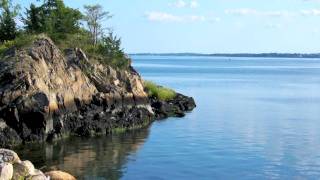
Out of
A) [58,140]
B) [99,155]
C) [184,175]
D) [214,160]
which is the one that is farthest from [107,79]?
[184,175]

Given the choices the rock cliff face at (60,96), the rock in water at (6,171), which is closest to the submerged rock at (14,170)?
the rock in water at (6,171)

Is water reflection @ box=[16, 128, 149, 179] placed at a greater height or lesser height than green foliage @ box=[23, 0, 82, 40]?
lesser

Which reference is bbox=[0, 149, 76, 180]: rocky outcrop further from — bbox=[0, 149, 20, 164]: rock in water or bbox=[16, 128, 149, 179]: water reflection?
bbox=[16, 128, 149, 179]: water reflection

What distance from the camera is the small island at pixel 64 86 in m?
48.9

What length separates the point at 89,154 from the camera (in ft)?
147

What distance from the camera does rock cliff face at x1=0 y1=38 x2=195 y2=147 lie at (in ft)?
159

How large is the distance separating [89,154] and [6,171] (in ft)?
54.5

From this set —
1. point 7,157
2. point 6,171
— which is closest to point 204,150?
point 7,157

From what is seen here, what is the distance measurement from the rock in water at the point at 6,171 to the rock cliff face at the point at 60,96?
57.7ft

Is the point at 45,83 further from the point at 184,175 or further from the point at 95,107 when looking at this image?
the point at 184,175

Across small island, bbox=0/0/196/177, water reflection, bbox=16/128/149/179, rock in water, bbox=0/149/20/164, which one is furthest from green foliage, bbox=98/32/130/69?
rock in water, bbox=0/149/20/164

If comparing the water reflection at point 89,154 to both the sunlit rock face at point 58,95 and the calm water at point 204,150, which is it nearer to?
the calm water at point 204,150

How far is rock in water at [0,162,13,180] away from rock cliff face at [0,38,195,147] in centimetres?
1758

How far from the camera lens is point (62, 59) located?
5809 cm
